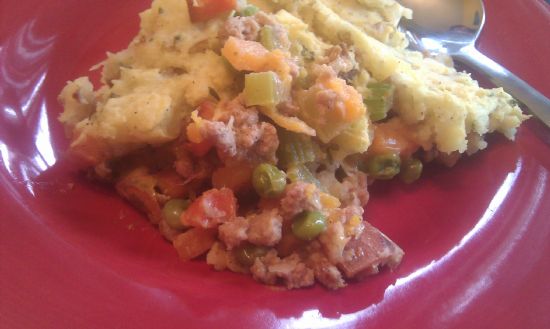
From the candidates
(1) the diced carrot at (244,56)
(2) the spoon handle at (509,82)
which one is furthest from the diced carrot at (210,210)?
(2) the spoon handle at (509,82)

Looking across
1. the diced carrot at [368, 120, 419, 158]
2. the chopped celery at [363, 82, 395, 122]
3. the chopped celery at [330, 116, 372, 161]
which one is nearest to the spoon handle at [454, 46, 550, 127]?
the diced carrot at [368, 120, 419, 158]

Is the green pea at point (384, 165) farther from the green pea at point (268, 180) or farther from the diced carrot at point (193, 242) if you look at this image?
the diced carrot at point (193, 242)

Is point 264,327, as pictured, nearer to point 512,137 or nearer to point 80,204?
point 80,204

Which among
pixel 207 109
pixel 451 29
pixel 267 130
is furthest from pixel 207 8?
pixel 451 29

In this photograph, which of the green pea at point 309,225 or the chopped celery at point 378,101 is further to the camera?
the chopped celery at point 378,101

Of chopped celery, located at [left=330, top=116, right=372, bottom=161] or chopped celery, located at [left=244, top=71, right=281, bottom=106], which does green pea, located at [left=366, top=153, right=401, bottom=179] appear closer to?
chopped celery, located at [left=330, top=116, right=372, bottom=161]

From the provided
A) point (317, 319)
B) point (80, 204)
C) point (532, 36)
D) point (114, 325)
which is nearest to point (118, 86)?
point (80, 204)
